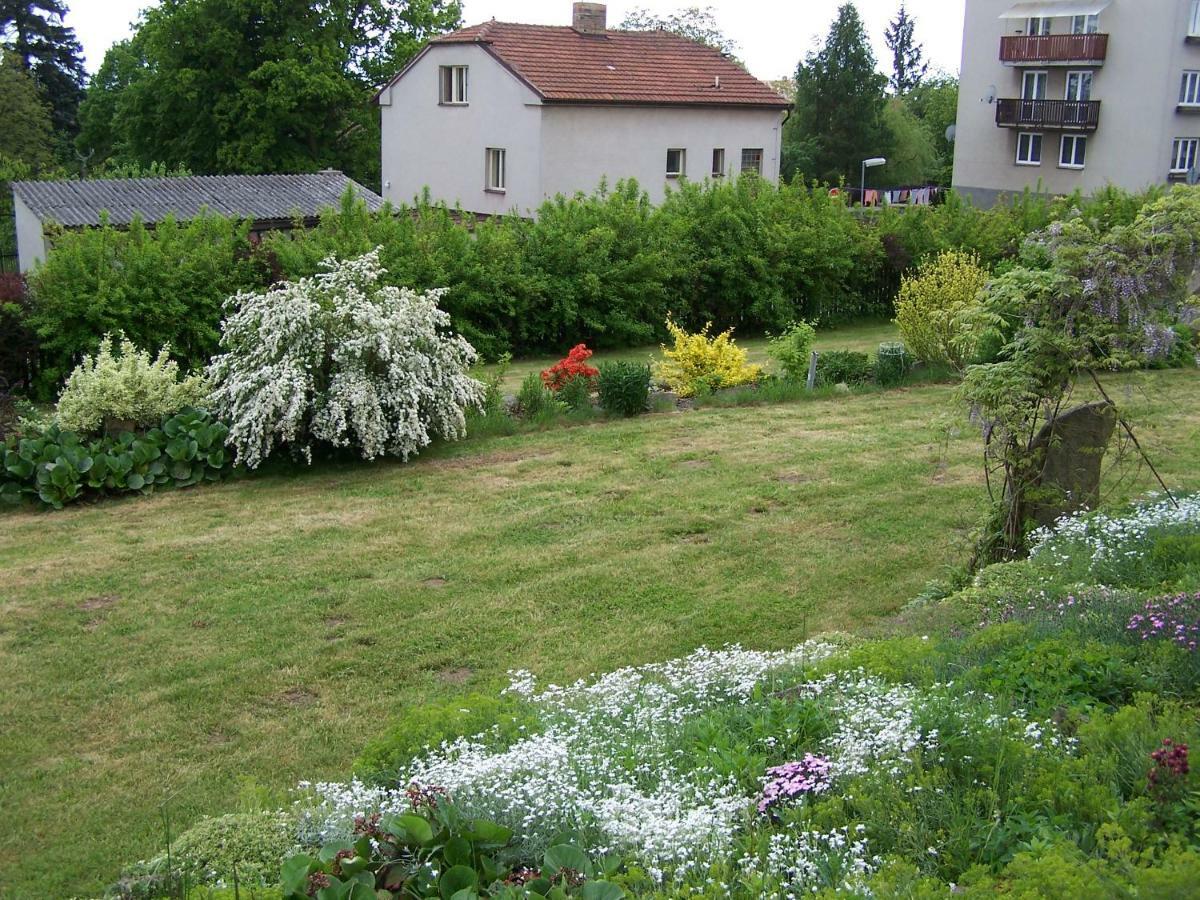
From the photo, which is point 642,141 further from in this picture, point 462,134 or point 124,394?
point 124,394

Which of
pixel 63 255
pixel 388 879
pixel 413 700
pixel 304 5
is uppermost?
pixel 304 5

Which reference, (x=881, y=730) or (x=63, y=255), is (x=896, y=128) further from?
(x=881, y=730)

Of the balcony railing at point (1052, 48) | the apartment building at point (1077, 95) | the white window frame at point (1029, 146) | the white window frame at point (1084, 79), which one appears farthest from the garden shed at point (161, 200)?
the white window frame at point (1029, 146)

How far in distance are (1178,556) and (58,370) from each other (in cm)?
1172

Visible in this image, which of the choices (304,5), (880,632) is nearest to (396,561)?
(880,632)

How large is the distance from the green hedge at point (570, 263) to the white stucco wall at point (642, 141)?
10.8 meters

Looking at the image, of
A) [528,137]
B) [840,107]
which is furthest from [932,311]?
[840,107]

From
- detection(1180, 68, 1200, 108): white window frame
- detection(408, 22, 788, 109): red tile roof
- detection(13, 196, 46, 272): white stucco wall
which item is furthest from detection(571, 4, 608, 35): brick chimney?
detection(1180, 68, 1200, 108): white window frame

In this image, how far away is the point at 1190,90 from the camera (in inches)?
1630

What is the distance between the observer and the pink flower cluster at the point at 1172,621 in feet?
15.4

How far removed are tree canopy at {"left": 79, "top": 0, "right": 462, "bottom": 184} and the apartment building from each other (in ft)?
68.8

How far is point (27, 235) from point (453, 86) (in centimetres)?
1220

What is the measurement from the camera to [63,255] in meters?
13.7

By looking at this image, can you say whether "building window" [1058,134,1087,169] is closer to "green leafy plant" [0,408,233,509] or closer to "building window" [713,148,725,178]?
"building window" [713,148,725,178]
